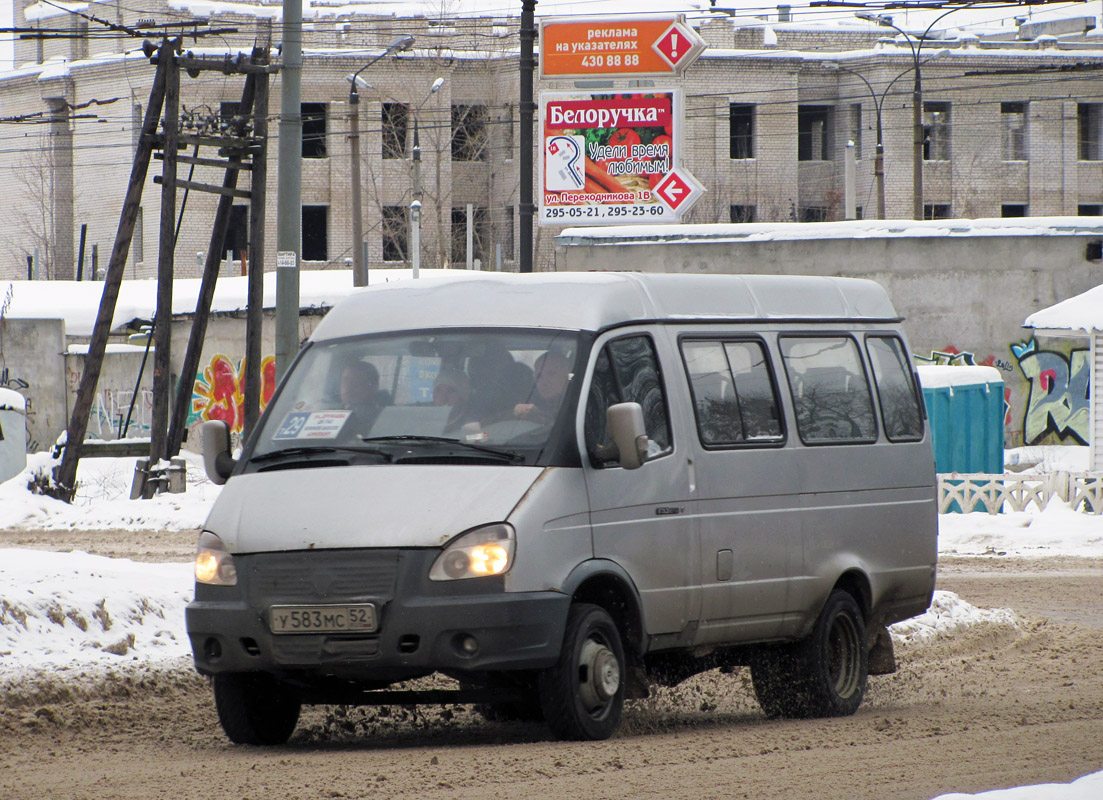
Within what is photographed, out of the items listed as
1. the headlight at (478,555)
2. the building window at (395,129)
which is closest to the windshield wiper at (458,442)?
the headlight at (478,555)

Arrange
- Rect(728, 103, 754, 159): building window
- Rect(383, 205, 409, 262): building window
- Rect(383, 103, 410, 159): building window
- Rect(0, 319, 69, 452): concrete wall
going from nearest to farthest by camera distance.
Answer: Rect(0, 319, 69, 452): concrete wall → Rect(383, 103, 410, 159): building window → Rect(383, 205, 409, 262): building window → Rect(728, 103, 754, 159): building window

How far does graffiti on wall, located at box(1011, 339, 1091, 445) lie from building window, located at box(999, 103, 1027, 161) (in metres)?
38.9

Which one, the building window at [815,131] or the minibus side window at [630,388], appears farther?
the building window at [815,131]

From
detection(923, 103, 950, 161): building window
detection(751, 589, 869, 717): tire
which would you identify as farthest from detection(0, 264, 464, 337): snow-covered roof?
detection(923, 103, 950, 161): building window

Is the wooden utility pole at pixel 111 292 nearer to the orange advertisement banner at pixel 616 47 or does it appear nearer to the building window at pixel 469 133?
the orange advertisement banner at pixel 616 47

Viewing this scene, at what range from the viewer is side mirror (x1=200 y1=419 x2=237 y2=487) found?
317 inches

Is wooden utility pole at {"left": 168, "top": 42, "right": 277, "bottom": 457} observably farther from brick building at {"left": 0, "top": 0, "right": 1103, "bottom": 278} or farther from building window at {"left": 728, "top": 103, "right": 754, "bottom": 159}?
building window at {"left": 728, "top": 103, "right": 754, "bottom": 159}

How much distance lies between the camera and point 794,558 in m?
8.58

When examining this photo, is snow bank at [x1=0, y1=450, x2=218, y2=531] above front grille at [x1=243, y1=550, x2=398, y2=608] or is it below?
below

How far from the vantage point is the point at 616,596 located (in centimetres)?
762

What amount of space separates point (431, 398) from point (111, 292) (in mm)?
15468

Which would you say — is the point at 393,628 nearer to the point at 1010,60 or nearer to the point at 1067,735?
the point at 1067,735

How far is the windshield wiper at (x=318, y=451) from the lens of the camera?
7320 millimetres

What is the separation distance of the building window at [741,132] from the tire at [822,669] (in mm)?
55287
